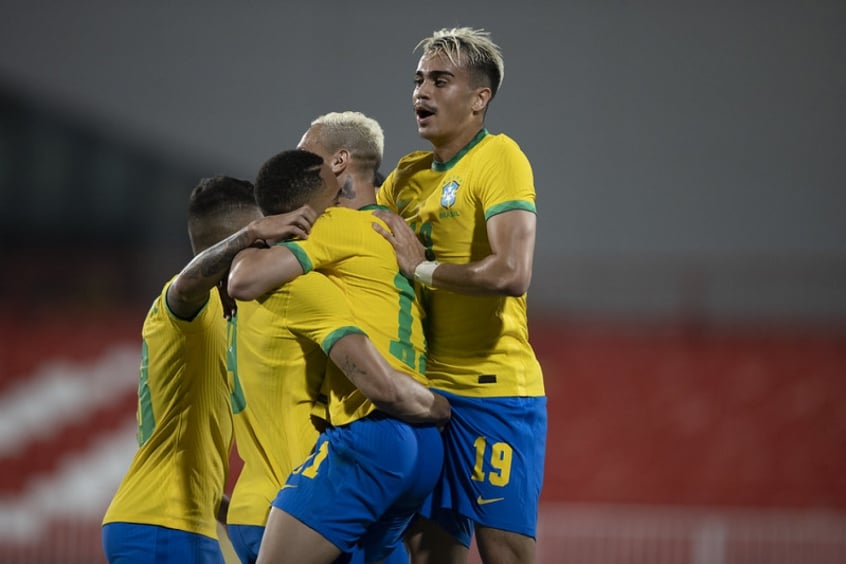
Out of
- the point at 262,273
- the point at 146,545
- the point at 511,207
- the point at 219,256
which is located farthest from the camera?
the point at 511,207

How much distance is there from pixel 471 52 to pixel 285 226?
1.23 meters

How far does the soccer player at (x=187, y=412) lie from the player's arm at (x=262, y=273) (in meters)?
0.20

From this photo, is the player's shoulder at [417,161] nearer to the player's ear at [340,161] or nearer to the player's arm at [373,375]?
the player's ear at [340,161]

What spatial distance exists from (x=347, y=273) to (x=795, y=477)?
1107 cm

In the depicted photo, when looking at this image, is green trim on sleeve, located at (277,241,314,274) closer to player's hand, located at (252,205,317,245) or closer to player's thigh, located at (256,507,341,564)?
player's hand, located at (252,205,317,245)

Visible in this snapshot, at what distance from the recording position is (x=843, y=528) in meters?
12.1

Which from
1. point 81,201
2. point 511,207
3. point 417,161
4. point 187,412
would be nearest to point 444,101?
point 417,161

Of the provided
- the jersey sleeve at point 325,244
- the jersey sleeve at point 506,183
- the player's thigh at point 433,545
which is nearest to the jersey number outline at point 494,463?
the player's thigh at point 433,545

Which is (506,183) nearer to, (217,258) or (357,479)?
(217,258)

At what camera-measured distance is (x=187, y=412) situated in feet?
15.0

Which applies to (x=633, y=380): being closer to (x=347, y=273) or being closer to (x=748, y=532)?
(x=748, y=532)

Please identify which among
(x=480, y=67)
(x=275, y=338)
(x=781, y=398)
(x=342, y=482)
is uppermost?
(x=480, y=67)

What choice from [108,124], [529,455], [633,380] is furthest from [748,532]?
[108,124]

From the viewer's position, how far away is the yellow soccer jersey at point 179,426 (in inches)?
176
